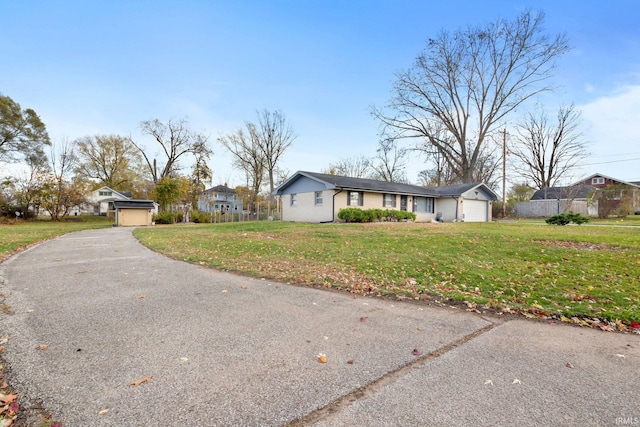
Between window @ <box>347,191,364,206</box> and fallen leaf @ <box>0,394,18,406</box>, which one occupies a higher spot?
window @ <box>347,191,364,206</box>

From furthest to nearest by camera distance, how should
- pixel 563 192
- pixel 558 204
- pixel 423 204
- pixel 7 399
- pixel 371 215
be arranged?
pixel 563 192, pixel 558 204, pixel 423 204, pixel 371 215, pixel 7 399

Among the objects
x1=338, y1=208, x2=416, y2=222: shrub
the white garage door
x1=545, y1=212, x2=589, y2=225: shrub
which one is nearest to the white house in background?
x1=338, y1=208, x2=416, y2=222: shrub

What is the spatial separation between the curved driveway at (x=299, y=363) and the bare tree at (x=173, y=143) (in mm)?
33086

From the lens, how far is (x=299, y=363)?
247 centimetres

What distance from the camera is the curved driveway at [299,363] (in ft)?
6.12

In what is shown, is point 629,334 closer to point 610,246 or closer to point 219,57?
point 610,246

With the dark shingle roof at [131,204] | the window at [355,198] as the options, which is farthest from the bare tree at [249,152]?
the window at [355,198]

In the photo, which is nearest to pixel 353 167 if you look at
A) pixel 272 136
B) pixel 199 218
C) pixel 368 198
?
pixel 272 136

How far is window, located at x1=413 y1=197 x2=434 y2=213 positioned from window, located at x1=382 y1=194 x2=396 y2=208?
2770mm

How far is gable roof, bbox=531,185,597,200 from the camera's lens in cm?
3041

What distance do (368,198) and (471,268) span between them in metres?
14.8

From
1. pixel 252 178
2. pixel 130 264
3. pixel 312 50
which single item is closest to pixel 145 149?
pixel 252 178

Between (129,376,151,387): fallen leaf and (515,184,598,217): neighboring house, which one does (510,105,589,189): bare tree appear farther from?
(129,376,151,387): fallen leaf

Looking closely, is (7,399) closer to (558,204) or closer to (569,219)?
(569,219)
